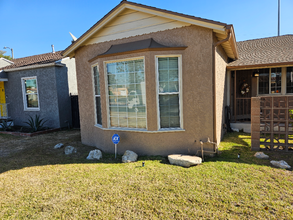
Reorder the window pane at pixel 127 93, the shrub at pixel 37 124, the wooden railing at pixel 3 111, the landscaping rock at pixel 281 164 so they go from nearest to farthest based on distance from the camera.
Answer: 1. the landscaping rock at pixel 281 164
2. the window pane at pixel 127 93
3. the shrub at pixel 37 124
4. the wooden railing at pixel 3 111

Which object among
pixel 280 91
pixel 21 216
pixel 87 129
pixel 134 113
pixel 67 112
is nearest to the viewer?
pixel 21 216

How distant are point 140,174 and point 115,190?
0.80m

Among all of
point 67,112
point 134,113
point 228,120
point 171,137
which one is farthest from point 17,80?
point 228,120

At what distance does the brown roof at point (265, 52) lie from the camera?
8.16 metres

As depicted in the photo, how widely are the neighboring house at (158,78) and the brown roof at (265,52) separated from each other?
153 inches

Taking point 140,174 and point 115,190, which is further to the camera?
point 140,174

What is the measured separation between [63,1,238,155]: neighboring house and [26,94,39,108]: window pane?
7.26 metres

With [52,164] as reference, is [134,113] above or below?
above

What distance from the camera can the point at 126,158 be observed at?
5.29 meters

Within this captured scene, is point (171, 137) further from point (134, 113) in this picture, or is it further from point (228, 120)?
point (228, 120)

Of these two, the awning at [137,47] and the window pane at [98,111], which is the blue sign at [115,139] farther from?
the awning at [137,47]

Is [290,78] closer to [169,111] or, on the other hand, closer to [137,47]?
[169,111]

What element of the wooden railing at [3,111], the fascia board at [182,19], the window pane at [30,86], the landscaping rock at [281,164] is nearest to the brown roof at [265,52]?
the fascia board at [182,19]

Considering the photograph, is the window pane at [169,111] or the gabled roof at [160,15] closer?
the gabled roof at [160,15]
